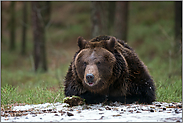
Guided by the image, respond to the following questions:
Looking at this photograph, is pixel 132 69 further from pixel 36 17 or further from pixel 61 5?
pixel 61 5

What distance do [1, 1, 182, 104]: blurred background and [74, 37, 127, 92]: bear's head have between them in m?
1.59

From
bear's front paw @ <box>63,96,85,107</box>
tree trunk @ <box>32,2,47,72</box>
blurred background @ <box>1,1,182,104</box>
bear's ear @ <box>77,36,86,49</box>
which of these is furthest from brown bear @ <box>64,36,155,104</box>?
tree trunk @ <box>32,2,47,72</box>

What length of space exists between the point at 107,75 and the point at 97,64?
0.31m

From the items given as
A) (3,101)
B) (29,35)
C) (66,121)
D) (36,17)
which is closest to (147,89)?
(66,121)

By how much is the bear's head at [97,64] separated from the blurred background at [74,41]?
1.59 meters

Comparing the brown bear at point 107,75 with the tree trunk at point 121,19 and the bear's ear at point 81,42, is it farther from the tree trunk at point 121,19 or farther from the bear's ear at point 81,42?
the tree trunk at point 121,19

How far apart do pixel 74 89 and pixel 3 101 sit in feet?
5.47

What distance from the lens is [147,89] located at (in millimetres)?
5105

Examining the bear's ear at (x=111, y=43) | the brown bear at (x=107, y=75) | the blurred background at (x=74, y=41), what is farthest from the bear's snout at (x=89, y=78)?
the blurred background at (x=74, y=41)

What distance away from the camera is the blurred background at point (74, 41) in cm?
732

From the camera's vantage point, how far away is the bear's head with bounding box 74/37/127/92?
14.2 feet

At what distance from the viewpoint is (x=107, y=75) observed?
14.9 ft

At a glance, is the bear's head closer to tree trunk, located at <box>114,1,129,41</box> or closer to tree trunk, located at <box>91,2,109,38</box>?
tree trunk, located at <box>91,2,109,38</box>

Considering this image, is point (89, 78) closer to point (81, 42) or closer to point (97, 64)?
point (97, 64)
